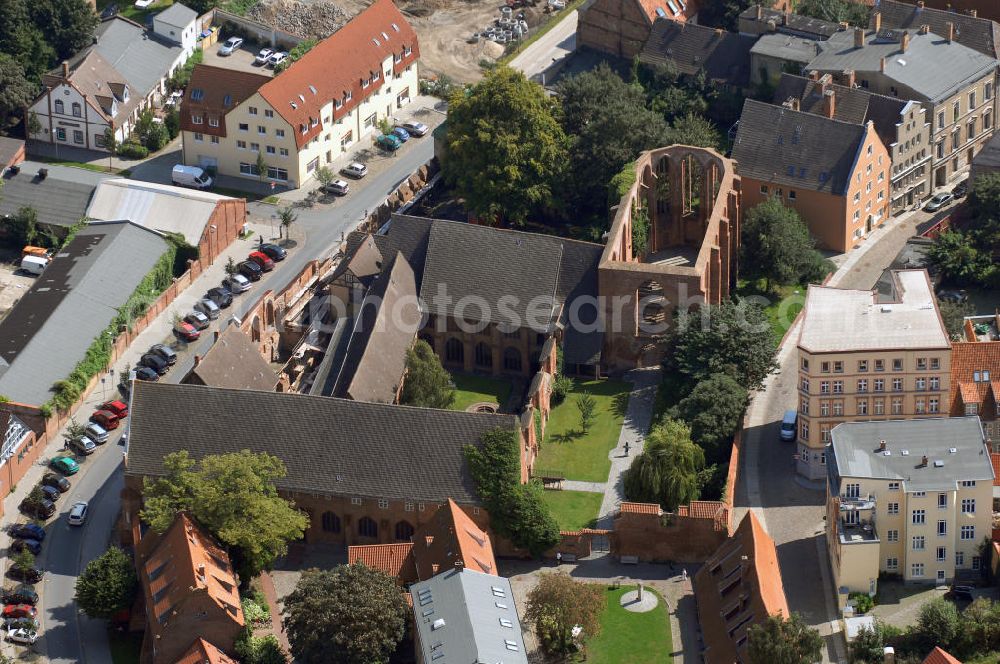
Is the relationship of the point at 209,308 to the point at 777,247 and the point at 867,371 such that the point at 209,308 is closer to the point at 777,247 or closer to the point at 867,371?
the point at 777,247

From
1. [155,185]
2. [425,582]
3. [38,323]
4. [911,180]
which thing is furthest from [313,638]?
Answer: [911,180]

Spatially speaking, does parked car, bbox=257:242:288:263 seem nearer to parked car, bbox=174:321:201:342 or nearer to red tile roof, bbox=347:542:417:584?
parked car, bbox=174:321:201:342

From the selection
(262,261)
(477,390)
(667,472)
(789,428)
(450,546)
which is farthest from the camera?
(262,261)

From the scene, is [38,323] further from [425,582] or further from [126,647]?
[425,582]

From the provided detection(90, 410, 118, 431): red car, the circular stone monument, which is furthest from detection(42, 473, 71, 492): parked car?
the circular stone monument

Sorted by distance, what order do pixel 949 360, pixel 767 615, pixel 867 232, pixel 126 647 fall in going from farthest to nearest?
pixel 867 232, pixel 949 360, pixel 126 647, pixel 767 615

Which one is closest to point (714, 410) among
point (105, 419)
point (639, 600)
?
point (639, 600)

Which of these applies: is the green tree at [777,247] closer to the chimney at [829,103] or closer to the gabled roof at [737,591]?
the chimney at [829,103]
